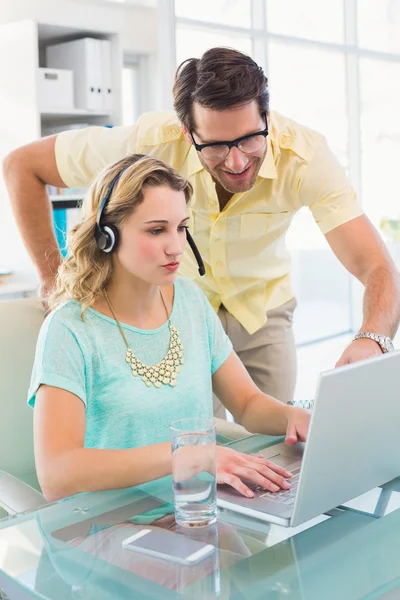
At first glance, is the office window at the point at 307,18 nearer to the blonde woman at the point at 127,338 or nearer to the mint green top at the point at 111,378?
the blonde woman at the point at 127,338

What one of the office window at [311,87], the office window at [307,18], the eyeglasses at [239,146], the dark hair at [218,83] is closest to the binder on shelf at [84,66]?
the office window at [311,87]

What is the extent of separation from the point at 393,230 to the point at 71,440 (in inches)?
225

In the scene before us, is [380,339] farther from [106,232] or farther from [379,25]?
[379,25]

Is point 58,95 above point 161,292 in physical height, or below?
above

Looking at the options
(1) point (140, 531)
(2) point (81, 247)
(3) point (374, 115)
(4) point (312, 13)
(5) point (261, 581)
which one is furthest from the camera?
(3) point (374, 115)

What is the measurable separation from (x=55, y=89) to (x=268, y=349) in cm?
223

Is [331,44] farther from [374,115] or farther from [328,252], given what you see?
[328,252]

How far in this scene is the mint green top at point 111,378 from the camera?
5.09 feet

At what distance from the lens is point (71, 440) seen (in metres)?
1.43

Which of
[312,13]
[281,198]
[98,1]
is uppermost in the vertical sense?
[312,13]

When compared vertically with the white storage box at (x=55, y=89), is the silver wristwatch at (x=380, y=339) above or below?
below

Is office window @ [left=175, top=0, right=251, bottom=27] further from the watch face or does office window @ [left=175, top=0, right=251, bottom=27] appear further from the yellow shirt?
the watch face

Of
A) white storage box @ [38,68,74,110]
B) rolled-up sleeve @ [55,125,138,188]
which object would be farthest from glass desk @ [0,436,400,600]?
white storage box @ [38,68,74,110]

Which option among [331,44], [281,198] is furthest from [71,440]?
[331,44]
